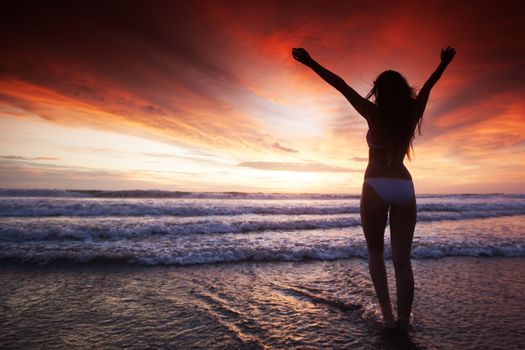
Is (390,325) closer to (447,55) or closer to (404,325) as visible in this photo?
(404,325)

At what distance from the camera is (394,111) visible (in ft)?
8.70

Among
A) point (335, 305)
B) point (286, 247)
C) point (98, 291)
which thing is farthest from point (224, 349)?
point (286, 247)

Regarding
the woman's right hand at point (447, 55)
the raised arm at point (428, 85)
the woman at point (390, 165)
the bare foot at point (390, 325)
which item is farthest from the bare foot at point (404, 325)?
the woman's right hand at point (447, 55)

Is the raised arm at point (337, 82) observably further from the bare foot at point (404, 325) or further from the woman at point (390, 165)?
the bare foot at point (404, 325)

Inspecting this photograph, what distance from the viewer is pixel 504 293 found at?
4.29 m

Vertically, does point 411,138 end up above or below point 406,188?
above

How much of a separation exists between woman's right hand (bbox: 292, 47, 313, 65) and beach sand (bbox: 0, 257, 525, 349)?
257 centimetres

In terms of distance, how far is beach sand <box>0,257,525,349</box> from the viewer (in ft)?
9.33

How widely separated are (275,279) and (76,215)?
12.3 metres

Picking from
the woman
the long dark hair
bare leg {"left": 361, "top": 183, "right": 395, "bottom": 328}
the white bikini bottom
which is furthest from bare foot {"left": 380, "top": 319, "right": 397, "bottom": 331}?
the long dark hair

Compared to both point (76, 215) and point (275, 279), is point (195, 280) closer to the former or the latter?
point (275, 279)

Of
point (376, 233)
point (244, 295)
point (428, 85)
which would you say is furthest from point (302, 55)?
point (244, 295)

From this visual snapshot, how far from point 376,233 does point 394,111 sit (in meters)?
1.13

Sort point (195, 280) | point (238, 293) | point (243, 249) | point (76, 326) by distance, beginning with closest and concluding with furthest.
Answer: point (76, 326) < point (238, 293) < point (195, 280) < point (243, 249)
